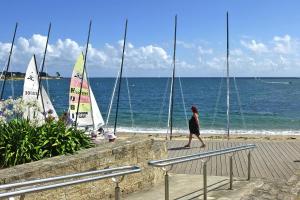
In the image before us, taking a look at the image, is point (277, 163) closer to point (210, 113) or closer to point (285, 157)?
point (285, 157)

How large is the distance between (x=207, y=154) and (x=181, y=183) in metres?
2.08

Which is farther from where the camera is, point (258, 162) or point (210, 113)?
point (210, 113)

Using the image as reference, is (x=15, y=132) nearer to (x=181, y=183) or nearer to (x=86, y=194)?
(x=86, y=194)

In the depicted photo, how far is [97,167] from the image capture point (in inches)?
308

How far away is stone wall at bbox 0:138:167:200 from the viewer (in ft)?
21.0

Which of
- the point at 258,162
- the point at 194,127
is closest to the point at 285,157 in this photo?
the point at 258,162

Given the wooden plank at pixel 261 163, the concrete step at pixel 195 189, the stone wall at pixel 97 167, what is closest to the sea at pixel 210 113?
the stone wall at pixel 97 167

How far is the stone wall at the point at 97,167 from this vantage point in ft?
21.0

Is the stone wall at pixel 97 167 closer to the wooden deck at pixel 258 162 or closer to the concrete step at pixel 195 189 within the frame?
the concrete step at pixel 195 189

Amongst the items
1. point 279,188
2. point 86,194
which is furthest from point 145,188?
point 279,188

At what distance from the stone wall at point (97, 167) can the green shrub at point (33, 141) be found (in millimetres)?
426

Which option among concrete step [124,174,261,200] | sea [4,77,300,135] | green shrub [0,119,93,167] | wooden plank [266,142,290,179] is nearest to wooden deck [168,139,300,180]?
wooden plank [266,142,290,179]

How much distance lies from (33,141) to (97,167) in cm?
116

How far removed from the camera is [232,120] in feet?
157
